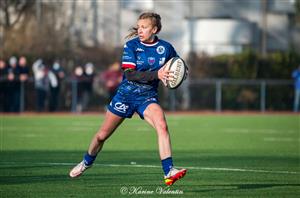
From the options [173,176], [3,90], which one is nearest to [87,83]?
[3,90]

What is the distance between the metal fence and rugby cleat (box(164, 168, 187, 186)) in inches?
963

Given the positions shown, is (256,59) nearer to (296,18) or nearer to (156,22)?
(296,18)

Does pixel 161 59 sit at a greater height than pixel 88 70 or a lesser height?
greater

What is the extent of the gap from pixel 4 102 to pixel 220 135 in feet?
44.0

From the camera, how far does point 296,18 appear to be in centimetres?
4578

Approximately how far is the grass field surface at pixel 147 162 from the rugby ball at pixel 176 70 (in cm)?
122

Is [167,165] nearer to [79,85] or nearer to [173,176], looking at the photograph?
[173,176]

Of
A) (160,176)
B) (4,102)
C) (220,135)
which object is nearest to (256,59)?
(4,102)

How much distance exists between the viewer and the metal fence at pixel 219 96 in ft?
114

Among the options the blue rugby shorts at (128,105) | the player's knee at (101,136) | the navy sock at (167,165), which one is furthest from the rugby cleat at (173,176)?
the player's knee at (101,136)

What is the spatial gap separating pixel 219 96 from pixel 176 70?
2587cm

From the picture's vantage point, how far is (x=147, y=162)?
518 inches

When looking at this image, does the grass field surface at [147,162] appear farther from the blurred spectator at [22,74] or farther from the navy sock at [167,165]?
the blurred spectator at [22,74]

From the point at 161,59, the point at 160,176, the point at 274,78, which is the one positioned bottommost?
the point at 274,78
